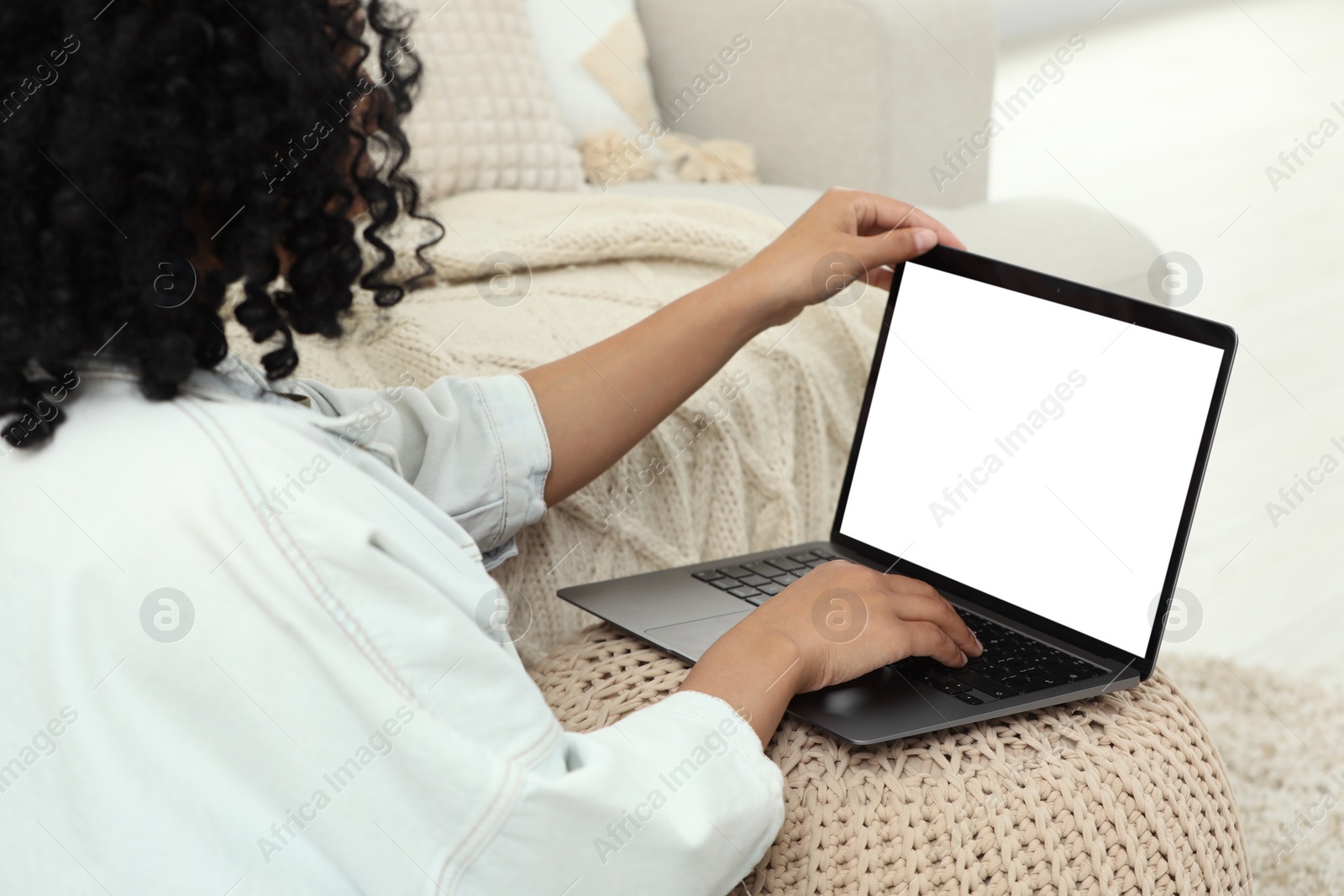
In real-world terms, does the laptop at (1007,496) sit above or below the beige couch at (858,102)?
above

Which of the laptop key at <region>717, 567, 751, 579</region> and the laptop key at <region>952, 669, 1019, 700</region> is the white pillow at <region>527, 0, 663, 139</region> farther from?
the laptop key at <region>952, 669, 1019, 700</region>

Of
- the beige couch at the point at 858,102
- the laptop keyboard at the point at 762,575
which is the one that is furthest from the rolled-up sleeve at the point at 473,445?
the beige couch at the point at 858,102

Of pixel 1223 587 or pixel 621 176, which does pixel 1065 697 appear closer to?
pixel 1223 587

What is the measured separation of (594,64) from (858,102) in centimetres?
36

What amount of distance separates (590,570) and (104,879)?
0.44m

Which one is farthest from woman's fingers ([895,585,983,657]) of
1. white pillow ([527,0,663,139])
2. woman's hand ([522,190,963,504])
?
white pillow ([527,0,663,139])

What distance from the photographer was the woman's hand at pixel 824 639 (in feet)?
1.89

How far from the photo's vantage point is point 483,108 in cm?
136

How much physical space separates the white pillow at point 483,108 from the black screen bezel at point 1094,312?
662 millimetres

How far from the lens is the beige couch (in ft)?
4.87

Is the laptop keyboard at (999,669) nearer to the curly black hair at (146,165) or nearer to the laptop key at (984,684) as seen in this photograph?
the laptop key at (984,684)

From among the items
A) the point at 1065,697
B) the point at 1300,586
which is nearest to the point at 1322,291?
the point at 1300,586

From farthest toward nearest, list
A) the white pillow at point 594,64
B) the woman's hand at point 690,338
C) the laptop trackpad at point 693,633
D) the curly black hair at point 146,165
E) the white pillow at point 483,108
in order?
the white pillow at point 594,64, the white pillow at point 483,108, the woman's hand at point 690,338, the laptop trackpad at point 693,633, the curly black hair at point 146,165

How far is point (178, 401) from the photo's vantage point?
1.53 feet
